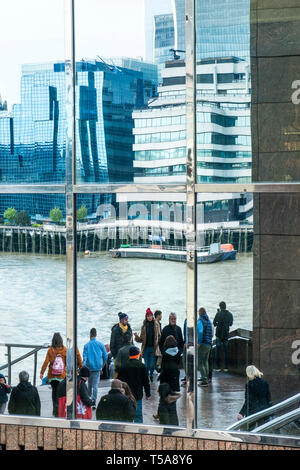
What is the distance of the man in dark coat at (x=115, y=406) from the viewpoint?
7.84 meters

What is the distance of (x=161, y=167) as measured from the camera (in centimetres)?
784

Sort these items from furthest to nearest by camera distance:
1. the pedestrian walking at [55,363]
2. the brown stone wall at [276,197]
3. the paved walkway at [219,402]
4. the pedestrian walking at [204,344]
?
the pedestrian walking at [55,363], the pedestrian walking at [204,344], the paved walkway at [219,402], the brown stone wall at [276,197]

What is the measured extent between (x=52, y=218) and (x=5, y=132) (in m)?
1.02

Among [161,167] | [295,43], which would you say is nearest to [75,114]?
[161,167]

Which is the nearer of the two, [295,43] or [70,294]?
[295,43]

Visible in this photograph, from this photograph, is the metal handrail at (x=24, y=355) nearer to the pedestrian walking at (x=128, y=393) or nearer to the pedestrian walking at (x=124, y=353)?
the pedestrian walking at (x=124, y=353)

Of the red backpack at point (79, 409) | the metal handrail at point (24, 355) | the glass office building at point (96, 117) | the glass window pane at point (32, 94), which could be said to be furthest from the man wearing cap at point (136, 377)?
the glass window pane at point (32, 94)

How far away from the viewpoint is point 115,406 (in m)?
7.87

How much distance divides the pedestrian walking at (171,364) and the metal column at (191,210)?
0.15 metres

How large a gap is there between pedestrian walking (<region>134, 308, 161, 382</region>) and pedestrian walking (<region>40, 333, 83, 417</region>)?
0.76 metres

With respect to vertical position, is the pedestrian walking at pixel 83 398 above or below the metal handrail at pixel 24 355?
below

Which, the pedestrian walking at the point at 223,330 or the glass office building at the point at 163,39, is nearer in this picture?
the pedestrian walking at the point at 223,330
